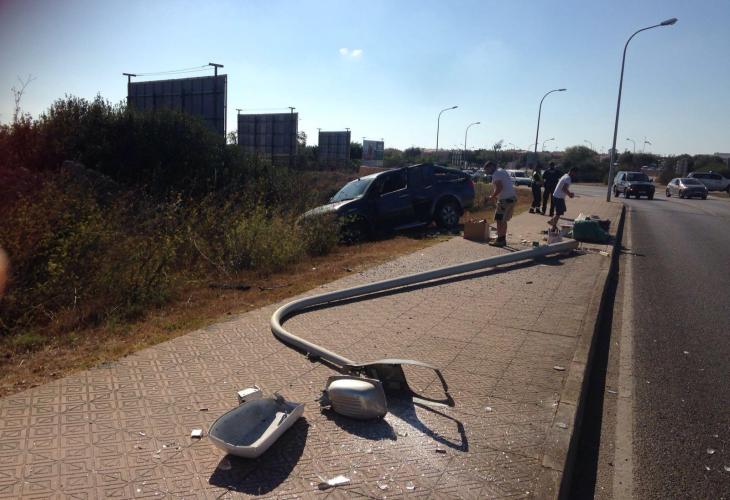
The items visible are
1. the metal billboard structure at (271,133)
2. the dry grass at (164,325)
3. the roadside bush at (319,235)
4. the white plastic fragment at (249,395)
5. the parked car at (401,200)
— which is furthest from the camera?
the metal billboard structure at (271,133)

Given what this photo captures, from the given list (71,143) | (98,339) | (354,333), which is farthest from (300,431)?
(71,143)

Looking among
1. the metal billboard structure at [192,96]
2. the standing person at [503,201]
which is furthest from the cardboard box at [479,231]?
the metal billboard structure at [192,96]

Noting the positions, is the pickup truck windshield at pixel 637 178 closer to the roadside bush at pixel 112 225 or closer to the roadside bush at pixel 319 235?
the roadside bush at pixel 112 225

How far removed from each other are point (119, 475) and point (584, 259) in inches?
393

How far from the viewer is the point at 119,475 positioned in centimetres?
308

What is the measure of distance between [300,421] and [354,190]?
11023 millimetres

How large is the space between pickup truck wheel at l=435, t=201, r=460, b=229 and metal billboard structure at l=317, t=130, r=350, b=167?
34177 millimetres

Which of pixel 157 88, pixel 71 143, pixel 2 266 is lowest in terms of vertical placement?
pixel 2 266

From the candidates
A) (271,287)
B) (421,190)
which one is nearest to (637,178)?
(421,190)

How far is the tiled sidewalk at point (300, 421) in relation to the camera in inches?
122

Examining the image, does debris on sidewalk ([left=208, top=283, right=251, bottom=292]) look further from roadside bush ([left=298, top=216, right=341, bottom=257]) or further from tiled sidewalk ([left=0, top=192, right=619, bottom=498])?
roadside bush ([left=298, top=216, right=341, bottom=257])

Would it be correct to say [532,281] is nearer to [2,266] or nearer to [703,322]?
[703,322]

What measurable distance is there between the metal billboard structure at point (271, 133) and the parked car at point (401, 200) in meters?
18.6

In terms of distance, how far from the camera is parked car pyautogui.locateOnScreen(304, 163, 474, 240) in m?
13.9
